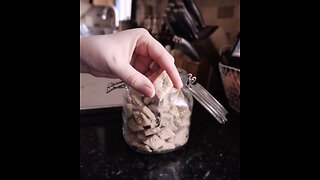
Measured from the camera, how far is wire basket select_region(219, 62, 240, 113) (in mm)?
552

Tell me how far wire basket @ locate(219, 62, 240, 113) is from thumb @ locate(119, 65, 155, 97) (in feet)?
0.90

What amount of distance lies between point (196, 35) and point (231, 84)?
0.49 feet

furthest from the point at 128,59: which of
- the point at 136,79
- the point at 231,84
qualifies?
the point at 231,84

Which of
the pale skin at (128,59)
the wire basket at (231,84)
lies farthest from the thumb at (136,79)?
the wire basket at (231,84)

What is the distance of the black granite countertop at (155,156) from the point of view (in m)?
0.39

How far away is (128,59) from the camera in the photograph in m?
0.32

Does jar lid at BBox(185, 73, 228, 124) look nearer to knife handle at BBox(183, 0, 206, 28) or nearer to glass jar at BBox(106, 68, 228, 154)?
glass jar at BBox(106, 68, 228, 154)

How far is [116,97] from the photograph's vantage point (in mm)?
504

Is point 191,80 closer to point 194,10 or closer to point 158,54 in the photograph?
→ point 158,54

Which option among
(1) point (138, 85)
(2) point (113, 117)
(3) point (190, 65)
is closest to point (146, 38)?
(1) point (138, 85)

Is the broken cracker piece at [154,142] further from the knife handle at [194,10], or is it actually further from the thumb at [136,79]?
the knife handle at [194,10]
